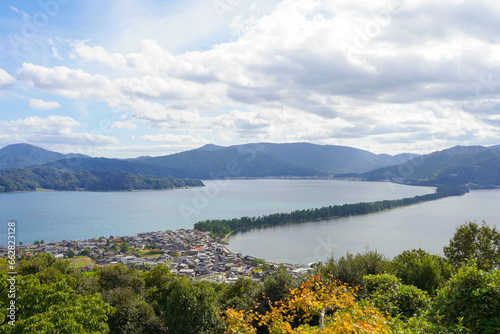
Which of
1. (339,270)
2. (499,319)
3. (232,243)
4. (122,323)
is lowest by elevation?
(232,243)

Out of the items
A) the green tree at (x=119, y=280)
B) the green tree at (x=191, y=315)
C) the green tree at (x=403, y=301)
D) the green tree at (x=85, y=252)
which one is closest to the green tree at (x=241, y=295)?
the green tree at (x=191, y=315)

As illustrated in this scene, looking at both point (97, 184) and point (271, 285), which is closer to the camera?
point (271, 285)

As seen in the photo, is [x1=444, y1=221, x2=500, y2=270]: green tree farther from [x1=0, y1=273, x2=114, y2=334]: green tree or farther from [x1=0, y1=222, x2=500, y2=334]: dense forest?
[x1=0, y1=273, x2=114, y2=334]: green tree

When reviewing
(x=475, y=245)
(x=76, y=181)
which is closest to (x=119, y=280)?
(x=475, y=245)

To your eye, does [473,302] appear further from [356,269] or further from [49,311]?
[356,269]

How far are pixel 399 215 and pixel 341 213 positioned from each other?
11.5 meters

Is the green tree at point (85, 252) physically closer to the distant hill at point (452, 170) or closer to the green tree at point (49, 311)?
the green tree at point (49, 311)

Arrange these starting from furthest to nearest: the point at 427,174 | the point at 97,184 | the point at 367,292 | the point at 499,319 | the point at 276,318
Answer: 1. the point at 427,174
2. the point at 97,184
3. the point at 367,292
4. the point at 276,318
5. the point at 499,319

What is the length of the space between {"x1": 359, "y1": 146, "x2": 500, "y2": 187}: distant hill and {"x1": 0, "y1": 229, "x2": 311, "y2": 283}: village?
115933 millimetres

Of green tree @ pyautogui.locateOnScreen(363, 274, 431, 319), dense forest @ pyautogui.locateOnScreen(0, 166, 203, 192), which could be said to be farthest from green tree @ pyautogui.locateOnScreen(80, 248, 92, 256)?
dense forest @ pyautogui.locateOnScreen(0, 166, 203, 192)

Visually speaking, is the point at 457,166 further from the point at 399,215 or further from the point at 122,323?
the point at 122,323

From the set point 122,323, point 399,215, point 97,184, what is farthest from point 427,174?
point 122,323

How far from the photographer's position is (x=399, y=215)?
197ft

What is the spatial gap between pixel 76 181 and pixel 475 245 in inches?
5389
